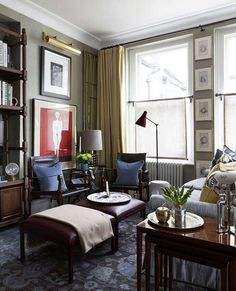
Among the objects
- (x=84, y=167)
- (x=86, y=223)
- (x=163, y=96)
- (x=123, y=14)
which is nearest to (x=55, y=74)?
(x=123, y=14)

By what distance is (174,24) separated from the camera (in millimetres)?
4270

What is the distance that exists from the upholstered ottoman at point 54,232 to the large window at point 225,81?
9.49 feet

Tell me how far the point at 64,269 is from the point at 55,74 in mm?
3040

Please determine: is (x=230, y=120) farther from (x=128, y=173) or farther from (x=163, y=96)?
(x=128, y=173)

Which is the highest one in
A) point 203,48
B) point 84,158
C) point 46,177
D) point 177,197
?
point 203,48

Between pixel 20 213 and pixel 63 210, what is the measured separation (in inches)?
45.3

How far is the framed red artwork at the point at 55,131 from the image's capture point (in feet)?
12.7

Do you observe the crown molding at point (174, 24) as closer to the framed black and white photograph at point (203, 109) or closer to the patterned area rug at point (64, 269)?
the framed black and white photograph at point (203, 109)

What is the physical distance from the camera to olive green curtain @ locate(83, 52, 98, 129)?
4793mm

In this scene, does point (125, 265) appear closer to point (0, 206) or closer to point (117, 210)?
point (117, 210)

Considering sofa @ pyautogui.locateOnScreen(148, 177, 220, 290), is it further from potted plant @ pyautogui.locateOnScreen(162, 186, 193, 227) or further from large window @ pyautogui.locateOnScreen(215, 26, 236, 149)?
large window @ pyautogui.locateOnScreen(215, 26, 236, 149)

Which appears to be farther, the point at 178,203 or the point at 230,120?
the point at 230,120

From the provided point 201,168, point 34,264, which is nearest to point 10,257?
point 34,264

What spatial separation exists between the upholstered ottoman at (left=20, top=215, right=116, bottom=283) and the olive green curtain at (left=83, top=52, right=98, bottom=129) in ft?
8.93
